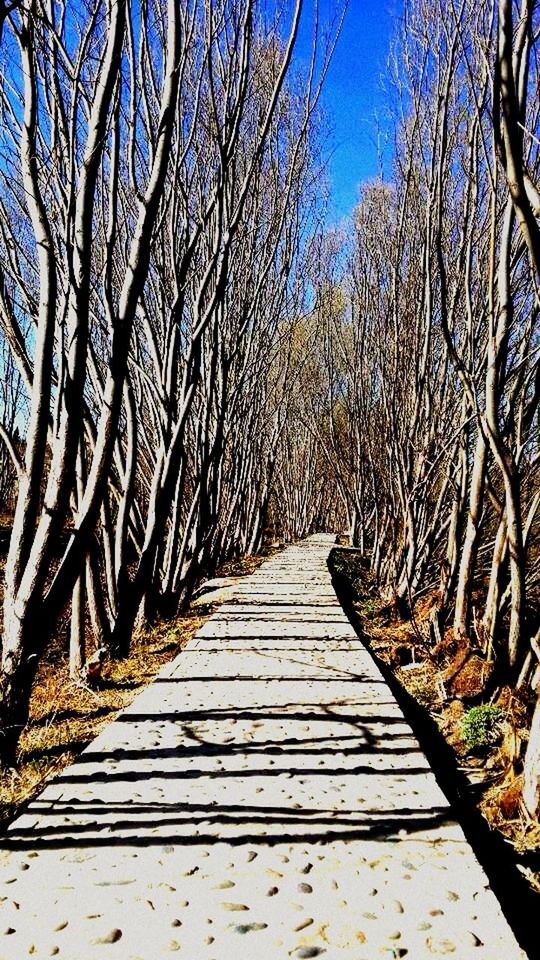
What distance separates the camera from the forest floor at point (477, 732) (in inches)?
106

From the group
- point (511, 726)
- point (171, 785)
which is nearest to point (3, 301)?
point (171, 785)

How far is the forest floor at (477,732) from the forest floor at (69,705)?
1.55m

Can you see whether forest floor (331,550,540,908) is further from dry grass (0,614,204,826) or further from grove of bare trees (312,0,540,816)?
dry grass (0,614,204,826)

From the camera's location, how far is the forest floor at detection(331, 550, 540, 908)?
268cm

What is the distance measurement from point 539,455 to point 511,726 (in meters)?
2.12

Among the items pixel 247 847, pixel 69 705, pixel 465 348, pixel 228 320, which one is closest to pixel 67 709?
pixel 69 705

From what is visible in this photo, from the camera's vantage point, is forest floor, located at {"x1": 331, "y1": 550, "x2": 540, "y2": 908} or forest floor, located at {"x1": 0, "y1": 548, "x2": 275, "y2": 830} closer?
forest floor, located at {"x1": 331, "y1": 550, "x2": 540, "y2": 908}

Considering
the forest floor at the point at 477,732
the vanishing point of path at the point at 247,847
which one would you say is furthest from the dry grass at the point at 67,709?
Result: the forest floor at the point at 477,732

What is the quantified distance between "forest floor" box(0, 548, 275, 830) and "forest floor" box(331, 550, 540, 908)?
1553 millimetres

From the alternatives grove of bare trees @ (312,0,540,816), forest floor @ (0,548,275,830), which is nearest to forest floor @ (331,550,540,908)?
grove of bare trees @ (312,0,540,816)

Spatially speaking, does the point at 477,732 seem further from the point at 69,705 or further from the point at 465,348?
the point at 465,348

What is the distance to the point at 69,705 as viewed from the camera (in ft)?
13.5

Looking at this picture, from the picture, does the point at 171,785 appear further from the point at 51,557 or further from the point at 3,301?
the point at 3,301

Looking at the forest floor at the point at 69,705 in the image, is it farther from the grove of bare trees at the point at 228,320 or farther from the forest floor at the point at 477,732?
the forest floor at the point at 477,732
